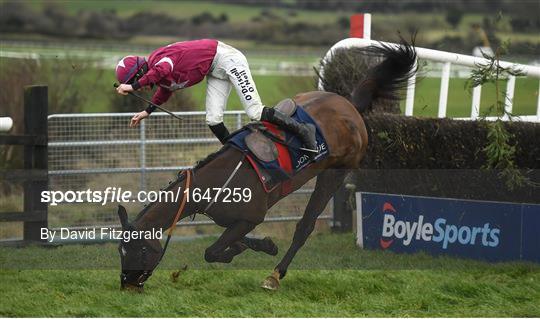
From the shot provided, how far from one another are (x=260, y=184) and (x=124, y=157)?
4294 mm

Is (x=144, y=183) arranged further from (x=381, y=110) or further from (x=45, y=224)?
(x=381, y=110)

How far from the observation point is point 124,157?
36.7 feet

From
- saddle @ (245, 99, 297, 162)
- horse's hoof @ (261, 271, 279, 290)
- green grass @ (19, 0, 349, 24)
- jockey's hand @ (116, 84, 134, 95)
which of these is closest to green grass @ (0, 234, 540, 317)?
horse's hoof @ (261, 271, 279, 290)

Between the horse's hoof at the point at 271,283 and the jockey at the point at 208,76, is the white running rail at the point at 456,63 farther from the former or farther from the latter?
the horse's hoof at the point at 271,283

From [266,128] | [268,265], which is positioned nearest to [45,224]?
[268,265]

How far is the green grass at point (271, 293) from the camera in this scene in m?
6.50

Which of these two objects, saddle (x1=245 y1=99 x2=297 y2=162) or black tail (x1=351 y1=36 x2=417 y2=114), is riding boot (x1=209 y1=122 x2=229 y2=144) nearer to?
saddle (x1=245 y1=99 x2=297 y2=162)

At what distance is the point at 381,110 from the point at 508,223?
1.71m

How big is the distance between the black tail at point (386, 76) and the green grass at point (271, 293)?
1.39 m

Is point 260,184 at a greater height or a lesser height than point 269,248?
greater

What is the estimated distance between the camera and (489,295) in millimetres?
7023

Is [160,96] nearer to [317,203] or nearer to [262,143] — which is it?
[262,143]

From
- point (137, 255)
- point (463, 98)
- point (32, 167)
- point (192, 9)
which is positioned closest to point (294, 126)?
point (137, 255)

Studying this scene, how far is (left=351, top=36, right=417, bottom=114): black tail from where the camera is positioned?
849 centimetres
